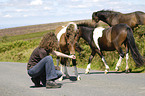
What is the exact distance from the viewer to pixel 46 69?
7160mm

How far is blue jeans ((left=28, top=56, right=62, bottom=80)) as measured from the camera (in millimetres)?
7121

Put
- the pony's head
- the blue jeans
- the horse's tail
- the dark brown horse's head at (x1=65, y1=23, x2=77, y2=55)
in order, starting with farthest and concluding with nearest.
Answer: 1. the pony's head
2. the horse's tail
3. the dark brown horse's head at (x1=65, y1=23, x2=77, y2=55)
4. the blue jeans

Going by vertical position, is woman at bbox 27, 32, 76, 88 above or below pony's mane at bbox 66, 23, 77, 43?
below

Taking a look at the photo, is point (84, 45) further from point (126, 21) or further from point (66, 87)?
point (66, 87)

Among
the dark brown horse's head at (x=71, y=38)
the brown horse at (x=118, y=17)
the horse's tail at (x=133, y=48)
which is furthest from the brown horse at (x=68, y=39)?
the brown horse at (x=118, y=17)

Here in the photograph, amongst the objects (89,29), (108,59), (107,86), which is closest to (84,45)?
(108,59)

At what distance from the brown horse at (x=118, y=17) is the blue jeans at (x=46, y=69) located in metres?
7.12

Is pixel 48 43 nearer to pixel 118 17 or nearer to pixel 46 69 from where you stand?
pixel 46 69

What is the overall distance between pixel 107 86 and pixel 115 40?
3.66 meters

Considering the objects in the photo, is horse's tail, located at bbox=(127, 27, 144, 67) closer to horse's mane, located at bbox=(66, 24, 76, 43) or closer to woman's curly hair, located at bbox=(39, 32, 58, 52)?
horse's mane, located at bbox=(66, 24, 76, 43)

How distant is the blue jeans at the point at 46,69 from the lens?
23.4ft

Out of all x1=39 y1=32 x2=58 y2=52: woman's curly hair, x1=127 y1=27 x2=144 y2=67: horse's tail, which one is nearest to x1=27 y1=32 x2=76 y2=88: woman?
x1=39 y1=32 x2=58 y2=52: woman's curly hair

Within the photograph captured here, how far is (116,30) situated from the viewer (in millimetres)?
10734

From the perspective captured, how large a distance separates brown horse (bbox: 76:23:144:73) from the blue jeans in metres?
4.01
